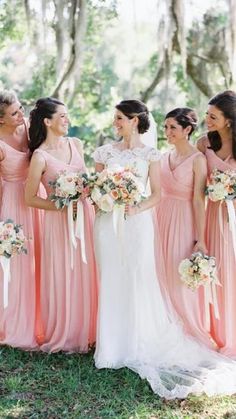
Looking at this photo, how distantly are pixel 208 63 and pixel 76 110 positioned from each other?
3.09 meters

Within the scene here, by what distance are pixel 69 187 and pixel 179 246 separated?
112 centimetres

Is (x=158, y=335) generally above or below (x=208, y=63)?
below

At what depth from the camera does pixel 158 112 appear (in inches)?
415

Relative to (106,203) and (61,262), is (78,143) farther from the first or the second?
(61,262)

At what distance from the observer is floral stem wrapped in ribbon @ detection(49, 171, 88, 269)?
450cm

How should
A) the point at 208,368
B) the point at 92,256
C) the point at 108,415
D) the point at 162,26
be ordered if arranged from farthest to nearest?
the point at 162,26, the point at 92,256, the point at 208,368, the point at 108,415

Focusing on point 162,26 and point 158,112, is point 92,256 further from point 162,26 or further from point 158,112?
point 158,112

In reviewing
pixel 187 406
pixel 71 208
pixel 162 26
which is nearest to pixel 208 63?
pixel 162 26

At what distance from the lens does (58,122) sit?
482 centimetres

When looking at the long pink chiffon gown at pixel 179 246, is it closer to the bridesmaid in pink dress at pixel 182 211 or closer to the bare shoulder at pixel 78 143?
the bridesmaid in pink dress at pixel 182 211

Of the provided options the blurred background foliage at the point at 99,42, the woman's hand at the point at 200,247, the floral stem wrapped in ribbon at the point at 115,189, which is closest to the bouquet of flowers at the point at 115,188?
the floral stem wrapped in ribbon at the point at 115,189

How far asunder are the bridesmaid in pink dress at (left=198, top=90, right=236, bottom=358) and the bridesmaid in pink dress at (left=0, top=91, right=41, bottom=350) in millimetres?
1551

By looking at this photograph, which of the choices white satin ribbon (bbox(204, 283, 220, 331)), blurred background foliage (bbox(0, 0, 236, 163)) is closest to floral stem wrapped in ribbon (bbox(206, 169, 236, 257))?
white satin ribbon (bbox(204, 283, 220, 331))

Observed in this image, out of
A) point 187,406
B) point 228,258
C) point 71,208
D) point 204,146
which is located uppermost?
point 204,146
